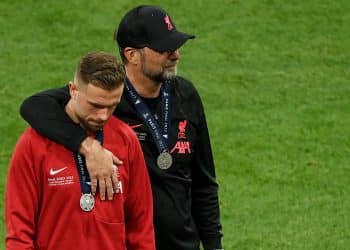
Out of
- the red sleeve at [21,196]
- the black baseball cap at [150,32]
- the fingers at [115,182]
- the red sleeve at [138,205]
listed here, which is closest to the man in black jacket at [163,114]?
the black baseball cap at [150,32]

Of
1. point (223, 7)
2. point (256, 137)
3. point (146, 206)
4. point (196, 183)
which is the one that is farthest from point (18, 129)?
point (146, 206)

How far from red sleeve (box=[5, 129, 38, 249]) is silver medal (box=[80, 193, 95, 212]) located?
0.21 m

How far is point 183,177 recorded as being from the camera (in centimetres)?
540

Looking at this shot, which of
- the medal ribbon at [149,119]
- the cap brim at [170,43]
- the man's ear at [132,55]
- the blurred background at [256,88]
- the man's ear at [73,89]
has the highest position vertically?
the cap brim at [170,43]

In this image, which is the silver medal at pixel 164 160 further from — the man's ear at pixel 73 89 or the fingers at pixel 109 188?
the man's ear at pixel 73 89

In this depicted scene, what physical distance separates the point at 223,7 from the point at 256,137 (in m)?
4.45

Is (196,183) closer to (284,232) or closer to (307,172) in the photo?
(284,232)

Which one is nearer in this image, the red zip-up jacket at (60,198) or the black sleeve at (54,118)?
the red zip-up jacket at (60,198)

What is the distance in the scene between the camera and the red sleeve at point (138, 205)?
15.5ft

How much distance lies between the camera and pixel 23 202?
4449 mm

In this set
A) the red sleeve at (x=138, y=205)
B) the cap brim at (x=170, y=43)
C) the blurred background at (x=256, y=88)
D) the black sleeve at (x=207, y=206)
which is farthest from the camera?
the blurred background at (x=256, y=88)

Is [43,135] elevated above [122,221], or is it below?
above

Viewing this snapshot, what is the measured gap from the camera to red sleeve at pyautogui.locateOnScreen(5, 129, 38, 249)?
4.41 metres

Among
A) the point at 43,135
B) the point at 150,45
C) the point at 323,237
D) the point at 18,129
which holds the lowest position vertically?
the point at 323,237
